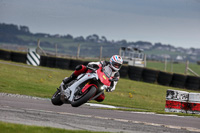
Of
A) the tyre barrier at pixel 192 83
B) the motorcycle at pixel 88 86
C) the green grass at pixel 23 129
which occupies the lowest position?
the tyre barrier at pixel 192 83

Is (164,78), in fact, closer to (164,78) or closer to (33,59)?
(164,78)

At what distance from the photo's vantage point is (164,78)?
83.5 feet

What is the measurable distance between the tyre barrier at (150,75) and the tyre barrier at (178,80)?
128 centimetres

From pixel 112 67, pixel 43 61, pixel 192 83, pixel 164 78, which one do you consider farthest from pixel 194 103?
pixel 43 61

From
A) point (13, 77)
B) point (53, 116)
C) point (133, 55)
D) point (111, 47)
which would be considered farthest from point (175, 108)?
point (133, 55)

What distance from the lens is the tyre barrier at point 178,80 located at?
24.5m

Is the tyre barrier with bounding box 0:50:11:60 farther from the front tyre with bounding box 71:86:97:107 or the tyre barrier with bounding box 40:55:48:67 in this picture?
the front tyre with bounding box 71:86:97:107

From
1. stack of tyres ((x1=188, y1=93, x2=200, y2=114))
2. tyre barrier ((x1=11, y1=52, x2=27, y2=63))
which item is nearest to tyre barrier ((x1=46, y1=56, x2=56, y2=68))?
tyre barrier ((x1=11, y1=52, x2=27, y2=63))

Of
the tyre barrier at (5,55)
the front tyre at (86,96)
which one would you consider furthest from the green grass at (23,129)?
the tyre barrier at (5,55)

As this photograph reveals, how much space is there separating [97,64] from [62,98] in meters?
1.30

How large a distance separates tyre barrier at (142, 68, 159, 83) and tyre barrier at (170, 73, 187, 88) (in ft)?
4.19

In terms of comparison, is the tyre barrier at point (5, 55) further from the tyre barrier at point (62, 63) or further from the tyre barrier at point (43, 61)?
the tyre barrier at point (62, 63)

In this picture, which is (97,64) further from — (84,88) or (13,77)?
(13,77)

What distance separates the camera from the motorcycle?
31.7ft
